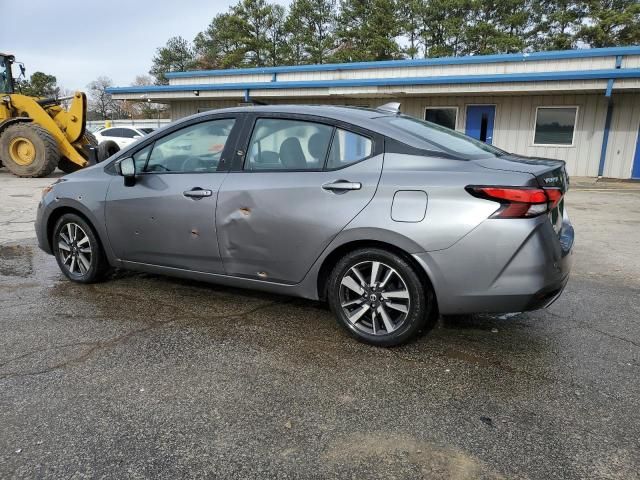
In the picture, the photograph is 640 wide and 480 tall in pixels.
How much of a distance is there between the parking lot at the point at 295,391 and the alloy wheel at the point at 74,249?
0.28 metres

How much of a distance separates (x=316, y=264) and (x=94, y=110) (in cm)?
7274

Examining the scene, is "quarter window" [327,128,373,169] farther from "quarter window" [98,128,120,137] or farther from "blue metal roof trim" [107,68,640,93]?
"quarter window" [98,128,120,137]

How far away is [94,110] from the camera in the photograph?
2648 inches

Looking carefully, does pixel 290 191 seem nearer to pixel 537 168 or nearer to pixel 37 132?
pixel 537 168

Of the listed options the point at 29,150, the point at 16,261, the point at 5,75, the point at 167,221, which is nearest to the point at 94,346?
the point at 167,221

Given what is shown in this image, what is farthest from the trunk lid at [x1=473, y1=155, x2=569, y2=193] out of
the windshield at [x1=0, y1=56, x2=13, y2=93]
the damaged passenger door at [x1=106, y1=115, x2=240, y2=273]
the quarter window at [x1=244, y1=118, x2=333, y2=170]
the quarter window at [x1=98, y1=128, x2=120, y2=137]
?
the quarter window at [x1=98, y1=128, x2=120, y2=137]

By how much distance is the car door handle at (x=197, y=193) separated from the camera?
3809mm

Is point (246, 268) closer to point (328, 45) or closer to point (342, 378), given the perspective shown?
point (342, 378)

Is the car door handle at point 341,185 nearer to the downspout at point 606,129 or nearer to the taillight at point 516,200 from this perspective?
the taillight at point 516,200

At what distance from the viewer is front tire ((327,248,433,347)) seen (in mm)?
3205

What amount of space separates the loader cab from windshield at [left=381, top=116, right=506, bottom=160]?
621 inches

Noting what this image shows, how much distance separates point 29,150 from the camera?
46.5 ft

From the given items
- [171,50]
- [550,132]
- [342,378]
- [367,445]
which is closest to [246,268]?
[342,378]

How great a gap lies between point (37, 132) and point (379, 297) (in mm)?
13606
